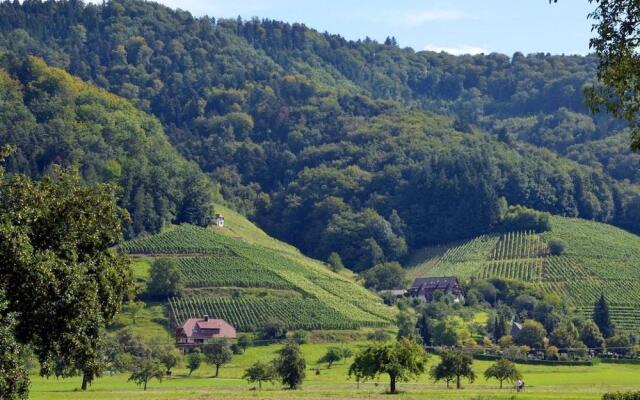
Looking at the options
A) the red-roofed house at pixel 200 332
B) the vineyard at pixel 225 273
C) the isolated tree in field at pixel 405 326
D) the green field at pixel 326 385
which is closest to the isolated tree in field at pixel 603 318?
the isolated tree in field at pixel 405 326

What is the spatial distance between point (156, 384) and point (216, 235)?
9430 cm

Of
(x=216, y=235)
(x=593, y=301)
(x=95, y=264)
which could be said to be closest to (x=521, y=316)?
(x=593, y=301)

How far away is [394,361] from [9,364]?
150 ft

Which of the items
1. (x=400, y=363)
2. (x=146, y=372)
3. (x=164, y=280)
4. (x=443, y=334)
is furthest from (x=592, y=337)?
(x=146, y=372)

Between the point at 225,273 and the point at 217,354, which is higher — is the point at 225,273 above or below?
above

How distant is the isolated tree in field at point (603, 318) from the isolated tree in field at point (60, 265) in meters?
114

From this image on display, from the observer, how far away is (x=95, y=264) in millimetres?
51531

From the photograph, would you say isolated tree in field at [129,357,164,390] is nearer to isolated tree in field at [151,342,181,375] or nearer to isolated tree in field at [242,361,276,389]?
isolated tree in field at [242,361,276,389]

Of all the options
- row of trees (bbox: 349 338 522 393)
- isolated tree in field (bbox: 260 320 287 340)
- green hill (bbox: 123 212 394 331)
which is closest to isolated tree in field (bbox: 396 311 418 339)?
green hill (bbox: 123 212 394 331)

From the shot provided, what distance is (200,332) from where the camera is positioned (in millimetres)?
143750

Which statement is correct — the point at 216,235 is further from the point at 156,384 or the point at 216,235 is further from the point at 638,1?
the point at 638,1

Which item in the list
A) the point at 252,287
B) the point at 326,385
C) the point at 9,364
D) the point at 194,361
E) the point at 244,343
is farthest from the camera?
the point at 252,287

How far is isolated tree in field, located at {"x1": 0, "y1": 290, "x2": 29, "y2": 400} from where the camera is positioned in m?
43.2

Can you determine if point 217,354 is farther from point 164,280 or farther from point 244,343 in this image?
point 164,280
